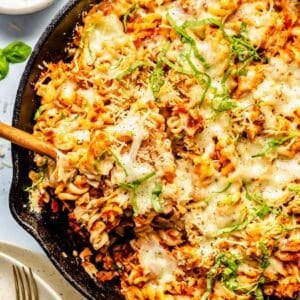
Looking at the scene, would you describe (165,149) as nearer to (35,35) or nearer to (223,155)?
(223,155)

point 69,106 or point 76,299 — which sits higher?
point 69,106

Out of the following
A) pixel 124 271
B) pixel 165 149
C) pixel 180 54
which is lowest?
pixel 124 271

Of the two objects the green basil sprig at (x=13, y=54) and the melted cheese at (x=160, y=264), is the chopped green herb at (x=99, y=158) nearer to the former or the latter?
the melted cheese at (x=160, y=264)

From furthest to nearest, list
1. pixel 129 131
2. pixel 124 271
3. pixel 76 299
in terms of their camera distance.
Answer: pixel 76 299, pixel 124 271, pixel 129 131

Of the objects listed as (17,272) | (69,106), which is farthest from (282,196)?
(17,272)

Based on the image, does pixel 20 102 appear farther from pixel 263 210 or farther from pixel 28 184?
pixel 263 210

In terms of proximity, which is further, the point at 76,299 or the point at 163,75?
the point at 76,299

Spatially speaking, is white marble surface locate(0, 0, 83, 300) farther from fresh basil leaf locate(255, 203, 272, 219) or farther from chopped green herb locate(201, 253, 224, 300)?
fresh basil leaf locate(255, 203, 272, 219)

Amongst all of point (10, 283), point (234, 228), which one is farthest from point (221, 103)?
point (10, 283)
